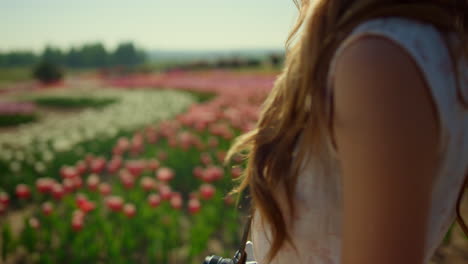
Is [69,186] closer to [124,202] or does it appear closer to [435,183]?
[124,202]

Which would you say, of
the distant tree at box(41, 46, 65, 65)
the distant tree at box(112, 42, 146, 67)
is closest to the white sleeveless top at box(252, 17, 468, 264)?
the distant tree at box(41, 46, 65, 65)

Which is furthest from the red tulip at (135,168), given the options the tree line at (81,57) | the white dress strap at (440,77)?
the tree line at (81,57)

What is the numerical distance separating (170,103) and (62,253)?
276 inches

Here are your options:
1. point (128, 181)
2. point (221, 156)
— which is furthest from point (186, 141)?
point (128, 181)

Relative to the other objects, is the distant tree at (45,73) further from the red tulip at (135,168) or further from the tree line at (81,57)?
the tree line at (81,57)

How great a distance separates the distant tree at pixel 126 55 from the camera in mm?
74500

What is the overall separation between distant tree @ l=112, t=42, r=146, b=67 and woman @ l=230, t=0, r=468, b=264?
76.6 meters

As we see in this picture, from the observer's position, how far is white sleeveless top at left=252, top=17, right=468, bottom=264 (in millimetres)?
501

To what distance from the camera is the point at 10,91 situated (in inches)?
754

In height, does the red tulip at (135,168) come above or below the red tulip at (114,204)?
above

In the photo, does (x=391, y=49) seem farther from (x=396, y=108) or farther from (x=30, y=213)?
(x=30, y=213)

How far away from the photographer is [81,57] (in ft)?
227

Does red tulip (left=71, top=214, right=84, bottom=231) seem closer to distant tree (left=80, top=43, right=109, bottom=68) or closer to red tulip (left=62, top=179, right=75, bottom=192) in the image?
red tulip (left=62, top=179, right=75, bottom=192)

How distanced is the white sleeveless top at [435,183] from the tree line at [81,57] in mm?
68687
